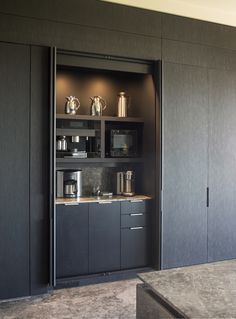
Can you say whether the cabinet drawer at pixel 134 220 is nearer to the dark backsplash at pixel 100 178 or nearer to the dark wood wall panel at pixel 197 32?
the dark backsplash at pixel 100 178

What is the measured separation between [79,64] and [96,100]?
61 cm

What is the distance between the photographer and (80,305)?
3.00 meters

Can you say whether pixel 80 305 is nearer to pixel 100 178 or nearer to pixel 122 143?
pixel 100 178

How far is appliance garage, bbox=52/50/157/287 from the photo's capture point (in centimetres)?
341

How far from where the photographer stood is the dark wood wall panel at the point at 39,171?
10.2 ft

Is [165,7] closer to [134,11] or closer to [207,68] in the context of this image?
[134,11]

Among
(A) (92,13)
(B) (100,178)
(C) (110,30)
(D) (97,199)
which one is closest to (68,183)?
(D) (97,199)

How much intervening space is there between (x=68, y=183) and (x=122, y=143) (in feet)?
2.64

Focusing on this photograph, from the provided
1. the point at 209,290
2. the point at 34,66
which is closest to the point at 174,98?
the point at 34,66

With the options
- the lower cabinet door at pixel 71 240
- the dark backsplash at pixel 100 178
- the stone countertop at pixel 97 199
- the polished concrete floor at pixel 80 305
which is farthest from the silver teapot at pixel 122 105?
the polished concrete floor at pixel 80 305

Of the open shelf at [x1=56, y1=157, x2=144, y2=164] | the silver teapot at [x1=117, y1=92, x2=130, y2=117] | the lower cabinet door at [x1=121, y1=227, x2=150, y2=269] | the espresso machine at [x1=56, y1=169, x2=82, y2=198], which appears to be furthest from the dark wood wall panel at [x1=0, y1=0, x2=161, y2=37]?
the lower cabinet door at [x1=121, y1=227, x2=150, y2=269]

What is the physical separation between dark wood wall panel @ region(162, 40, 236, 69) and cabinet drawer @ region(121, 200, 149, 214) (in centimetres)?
164

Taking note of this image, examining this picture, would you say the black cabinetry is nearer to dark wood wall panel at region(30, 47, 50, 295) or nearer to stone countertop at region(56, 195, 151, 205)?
stone countertop at region(56, 195, 151, 205)

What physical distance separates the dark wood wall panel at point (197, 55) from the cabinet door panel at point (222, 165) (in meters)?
0.12
